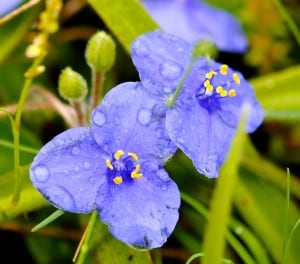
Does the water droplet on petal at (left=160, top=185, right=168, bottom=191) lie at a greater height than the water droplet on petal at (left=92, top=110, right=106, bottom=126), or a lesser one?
lesser

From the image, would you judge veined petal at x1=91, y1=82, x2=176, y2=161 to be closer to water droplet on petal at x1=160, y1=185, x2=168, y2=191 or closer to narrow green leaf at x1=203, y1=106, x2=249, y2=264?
water droplet on petal at x1=160, y1=185, x2=168, y2=191

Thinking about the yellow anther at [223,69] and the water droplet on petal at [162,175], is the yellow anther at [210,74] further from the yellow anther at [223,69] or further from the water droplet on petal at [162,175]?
the water droplet on petal at [162,175]

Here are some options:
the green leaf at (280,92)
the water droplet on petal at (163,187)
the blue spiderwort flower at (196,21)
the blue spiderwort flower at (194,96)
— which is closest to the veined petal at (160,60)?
the blue spiderwort flower at (194,96)

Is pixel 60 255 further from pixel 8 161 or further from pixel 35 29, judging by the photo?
pixel 35 29

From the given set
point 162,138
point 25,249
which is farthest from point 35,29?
point 162,138

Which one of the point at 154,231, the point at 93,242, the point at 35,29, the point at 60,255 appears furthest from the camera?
the point at 35,29

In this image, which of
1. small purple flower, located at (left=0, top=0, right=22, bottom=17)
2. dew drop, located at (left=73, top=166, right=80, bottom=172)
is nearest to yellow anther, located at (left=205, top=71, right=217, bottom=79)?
dew drop, located at (left=73, top=166, right=80, bottom=172)
